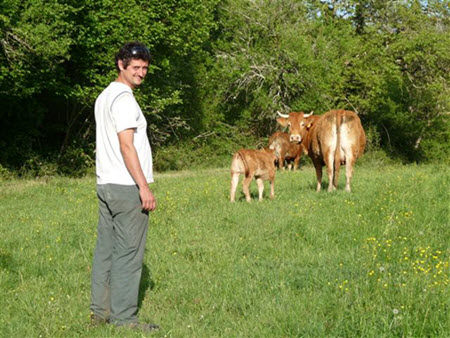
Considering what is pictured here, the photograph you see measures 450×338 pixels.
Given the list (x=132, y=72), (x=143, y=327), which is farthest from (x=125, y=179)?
(x=143, y=327)

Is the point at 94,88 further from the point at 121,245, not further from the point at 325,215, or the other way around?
the point at 121,245

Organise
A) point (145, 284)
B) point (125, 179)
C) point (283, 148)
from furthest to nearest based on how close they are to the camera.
Result: point (283, 148)
point (145, 284)
point (125, 179)

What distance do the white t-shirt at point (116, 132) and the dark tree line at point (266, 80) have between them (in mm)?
17391

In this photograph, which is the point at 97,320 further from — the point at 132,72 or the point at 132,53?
the point at 132,53

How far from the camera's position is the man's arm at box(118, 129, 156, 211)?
473 centimetres

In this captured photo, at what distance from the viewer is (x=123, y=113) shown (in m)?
4.75

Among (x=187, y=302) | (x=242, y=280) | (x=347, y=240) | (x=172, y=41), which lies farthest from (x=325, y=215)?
(x=172, y=41)

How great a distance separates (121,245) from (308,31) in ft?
93.8

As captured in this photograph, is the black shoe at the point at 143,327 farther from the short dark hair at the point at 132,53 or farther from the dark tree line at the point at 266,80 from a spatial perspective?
the dark tree line at the point at 266,80

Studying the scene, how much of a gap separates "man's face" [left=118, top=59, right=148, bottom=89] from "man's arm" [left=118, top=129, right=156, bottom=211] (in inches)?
19.6

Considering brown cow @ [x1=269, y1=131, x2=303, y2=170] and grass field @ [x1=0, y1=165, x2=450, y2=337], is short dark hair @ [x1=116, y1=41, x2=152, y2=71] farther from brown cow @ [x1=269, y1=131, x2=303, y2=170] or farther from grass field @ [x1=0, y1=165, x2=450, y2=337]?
brown cow @ [x1=269, y1=131, x2=303, y2=170]

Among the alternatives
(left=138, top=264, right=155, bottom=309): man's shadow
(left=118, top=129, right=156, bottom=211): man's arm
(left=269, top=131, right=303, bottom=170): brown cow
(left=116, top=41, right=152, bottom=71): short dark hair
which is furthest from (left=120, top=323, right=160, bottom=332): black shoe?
(left=269, top=131, right=303, bottom=170): brown cow

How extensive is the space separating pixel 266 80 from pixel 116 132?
958 inches

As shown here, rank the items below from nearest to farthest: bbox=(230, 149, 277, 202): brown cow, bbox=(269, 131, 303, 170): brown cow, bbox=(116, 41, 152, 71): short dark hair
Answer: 1. bbox=(116, 41, 152, 71): short dark hair
2. bbox=(230, 149, 277, 202): brown cow
3. bbox=(269, 131, 303, 170): brown cow
